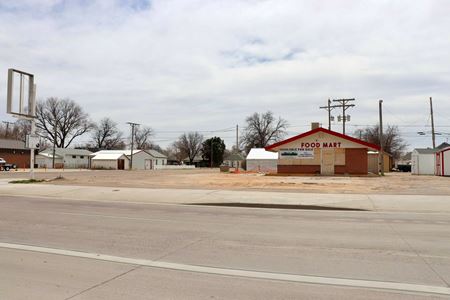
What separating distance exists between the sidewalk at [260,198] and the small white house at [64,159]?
79799 mm

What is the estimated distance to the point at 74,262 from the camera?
22.4 ft

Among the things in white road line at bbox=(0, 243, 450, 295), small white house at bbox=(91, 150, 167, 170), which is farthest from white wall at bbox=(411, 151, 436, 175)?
small white house at bbox=(91, 150, 167, 170)

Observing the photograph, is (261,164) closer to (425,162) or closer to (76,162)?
(425,162)

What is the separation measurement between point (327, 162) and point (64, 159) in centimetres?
7335

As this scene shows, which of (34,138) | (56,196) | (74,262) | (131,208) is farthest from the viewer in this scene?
(34,138)

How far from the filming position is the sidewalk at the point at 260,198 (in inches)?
608

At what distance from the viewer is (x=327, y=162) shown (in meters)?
41.8

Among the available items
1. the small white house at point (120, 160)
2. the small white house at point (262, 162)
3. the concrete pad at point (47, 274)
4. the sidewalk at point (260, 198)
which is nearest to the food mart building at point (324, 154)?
the small white house at point (262, 162)

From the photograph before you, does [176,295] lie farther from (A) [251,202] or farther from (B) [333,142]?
(B) [333,142]

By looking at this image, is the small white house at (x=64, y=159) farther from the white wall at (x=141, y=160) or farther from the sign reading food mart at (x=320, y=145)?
the sign reading food mart at (x=320, y=145)

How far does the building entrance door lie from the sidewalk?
23297 mm

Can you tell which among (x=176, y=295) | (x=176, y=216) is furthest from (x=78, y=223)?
(x=176, y=295)

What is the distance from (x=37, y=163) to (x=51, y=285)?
102 metres

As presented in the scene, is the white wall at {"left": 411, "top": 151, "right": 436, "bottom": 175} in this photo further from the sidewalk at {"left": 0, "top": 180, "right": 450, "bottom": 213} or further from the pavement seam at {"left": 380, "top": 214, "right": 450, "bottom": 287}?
the pavement seam at {"left": 380, "top": 214, "right": 450, "bottom": 287}
